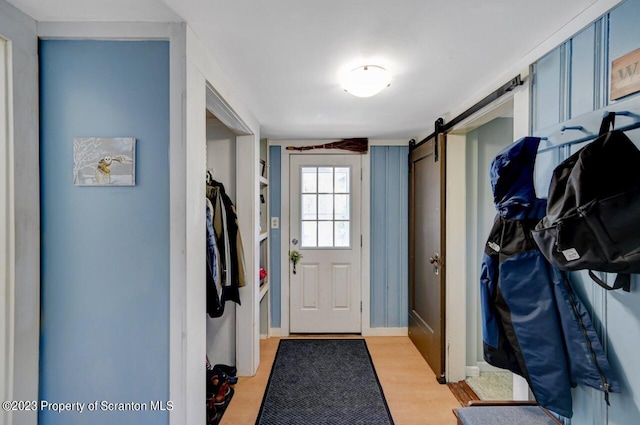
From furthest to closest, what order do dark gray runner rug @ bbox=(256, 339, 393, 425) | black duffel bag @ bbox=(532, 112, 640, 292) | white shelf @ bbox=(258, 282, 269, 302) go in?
white shelf @ bbox=(258, 282, 269, 302)
dark gray runner rug @ bbox=(256, 339, 393, 425)
black duffel bag @ bbox=(532, 112, 640, 292)

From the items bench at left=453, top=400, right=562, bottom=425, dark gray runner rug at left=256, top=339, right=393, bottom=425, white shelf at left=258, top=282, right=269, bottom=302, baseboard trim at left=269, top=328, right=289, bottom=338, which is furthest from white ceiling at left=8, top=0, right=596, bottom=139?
baseboard trim at left=269, top=328, right=289, bottom=338

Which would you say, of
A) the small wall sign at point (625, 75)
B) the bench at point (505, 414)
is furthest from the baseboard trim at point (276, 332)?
the small wall sign at point (625, 75)

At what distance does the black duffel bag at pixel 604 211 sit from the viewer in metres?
0.88

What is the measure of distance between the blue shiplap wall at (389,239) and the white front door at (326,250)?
0.19 metres

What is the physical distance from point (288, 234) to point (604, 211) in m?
2.69

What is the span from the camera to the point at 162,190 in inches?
49.3

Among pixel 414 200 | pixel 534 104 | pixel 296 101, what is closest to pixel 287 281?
pixel 414 200

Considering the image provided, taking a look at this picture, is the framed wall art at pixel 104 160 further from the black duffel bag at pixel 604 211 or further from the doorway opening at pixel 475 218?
the doorway opening at pixel 475 218

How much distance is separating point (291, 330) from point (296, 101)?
2.43 meters

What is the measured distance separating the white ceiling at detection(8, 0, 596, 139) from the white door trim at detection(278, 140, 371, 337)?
4.09 feet

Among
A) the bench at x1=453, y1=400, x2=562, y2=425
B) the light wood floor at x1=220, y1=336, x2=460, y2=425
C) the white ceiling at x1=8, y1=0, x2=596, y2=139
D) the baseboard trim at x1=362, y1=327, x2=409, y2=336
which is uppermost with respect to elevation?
the white ceiling at x1=8, y1=0, x2=596, y2=139

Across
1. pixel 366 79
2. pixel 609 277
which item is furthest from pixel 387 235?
pixel 609 277

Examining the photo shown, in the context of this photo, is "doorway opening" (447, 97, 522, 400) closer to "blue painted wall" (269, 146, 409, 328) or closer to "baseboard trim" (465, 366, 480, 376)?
"baseboard trim" (465, 366, 480, 376)

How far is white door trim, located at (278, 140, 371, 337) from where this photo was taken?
327 cm
